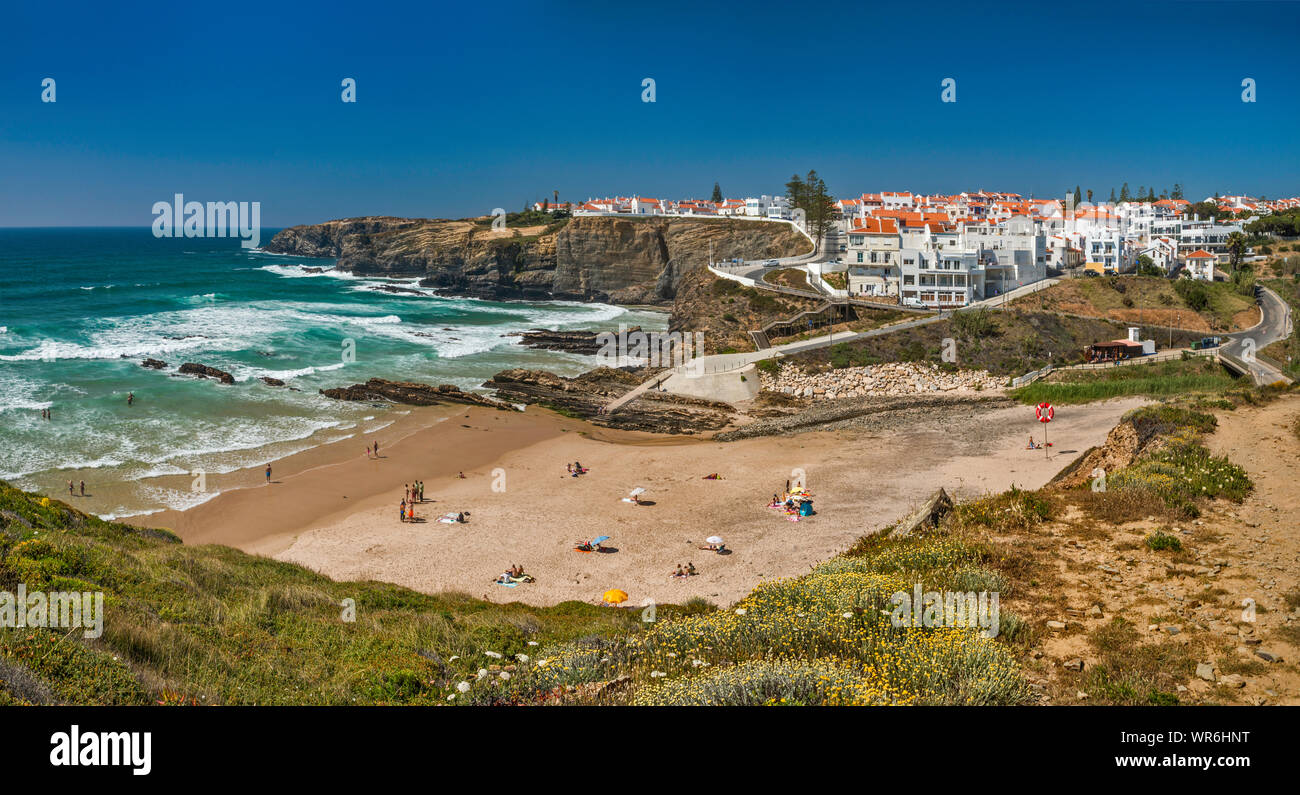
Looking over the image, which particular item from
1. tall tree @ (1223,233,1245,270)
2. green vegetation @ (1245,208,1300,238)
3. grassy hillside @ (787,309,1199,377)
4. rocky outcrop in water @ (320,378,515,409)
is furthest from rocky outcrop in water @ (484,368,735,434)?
→ green vegetation @ (1245,208,1300,238)

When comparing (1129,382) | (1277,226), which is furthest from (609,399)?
(1277,226)

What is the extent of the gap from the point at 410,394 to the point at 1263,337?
4980 centimetres

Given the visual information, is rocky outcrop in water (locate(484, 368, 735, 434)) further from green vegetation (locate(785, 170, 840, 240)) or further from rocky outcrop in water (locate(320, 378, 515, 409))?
green vegetation (locate(785, 170, 840, 240))

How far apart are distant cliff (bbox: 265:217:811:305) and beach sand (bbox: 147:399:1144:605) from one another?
5061 centimetres

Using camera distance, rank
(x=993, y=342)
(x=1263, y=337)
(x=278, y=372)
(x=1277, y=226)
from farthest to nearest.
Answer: (x=1277, y=226)
(x=278, y=372)
(x=993, y=342)
(x=1263, y=337)

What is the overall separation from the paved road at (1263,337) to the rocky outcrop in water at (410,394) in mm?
35270

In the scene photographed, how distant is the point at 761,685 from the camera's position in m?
6.75

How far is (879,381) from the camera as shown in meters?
42.3

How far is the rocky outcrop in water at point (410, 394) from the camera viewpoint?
40.4 m

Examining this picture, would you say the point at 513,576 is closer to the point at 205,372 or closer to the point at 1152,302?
the point at 205,372

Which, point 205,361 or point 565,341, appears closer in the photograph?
point 205,361
